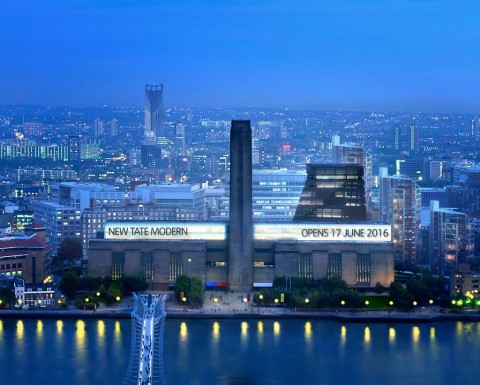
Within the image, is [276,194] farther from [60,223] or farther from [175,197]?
[60,223]

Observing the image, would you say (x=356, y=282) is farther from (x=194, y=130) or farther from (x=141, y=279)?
(x=194, y=130)

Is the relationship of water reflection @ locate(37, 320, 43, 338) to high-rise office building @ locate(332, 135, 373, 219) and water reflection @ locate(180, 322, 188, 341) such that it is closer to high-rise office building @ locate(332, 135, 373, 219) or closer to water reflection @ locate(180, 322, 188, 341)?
water reflection @ locate(180, 322, 188, 341)

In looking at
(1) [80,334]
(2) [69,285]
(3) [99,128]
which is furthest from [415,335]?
(3) [99,128]

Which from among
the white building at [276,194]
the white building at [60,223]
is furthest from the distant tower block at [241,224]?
the white building at [60,223]

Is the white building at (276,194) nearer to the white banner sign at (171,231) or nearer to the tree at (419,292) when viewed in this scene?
the white banner sign at (171,231)

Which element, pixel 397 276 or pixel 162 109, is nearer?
pixel 397 276

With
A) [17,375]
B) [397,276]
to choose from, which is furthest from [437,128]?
[17,375]

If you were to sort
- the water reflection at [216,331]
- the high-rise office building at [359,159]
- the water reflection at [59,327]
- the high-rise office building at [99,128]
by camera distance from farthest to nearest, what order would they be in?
the high-rise office building at [99,128]
the high-rise office building at [359,159]
the water reflection at [59,327]
the water reflection at [216,331]
